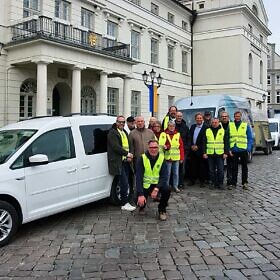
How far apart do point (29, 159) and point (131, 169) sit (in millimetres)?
2898

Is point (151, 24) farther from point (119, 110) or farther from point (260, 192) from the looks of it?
point (260, 192)

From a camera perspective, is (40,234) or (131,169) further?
(131,169)

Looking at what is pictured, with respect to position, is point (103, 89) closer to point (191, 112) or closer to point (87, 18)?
point (87, 18)

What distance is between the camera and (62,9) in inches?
877

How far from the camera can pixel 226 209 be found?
7844mm

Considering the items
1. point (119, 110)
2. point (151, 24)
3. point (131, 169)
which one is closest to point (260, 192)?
point (131, 169)

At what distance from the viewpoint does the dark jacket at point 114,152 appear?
7.62m

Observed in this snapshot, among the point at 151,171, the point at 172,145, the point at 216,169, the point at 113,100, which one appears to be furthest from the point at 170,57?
the point at 151,171

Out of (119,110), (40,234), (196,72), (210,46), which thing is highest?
(210,46)

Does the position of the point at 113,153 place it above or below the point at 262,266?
above

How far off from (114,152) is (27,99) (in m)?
14.3

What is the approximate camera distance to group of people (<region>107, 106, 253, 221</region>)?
272 inches

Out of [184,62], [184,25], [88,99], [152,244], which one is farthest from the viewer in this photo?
[184,62]

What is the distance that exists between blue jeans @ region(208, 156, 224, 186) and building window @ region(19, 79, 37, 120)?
13025mm
